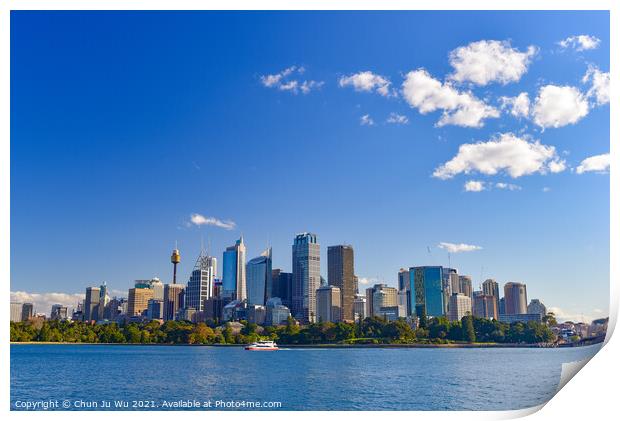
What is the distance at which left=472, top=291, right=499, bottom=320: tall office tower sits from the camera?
46.1 m

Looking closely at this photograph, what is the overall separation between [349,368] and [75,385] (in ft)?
27.9

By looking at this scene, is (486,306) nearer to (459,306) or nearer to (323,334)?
(459,306)

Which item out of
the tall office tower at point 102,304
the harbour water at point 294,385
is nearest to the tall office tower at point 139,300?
the tall office tower at point 102,304

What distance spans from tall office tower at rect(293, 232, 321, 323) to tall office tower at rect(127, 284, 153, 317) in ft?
42.9

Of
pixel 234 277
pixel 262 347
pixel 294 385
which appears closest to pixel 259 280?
pixel 234 277

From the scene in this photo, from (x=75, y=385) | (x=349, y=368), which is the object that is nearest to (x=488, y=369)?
(x=349, y=368)

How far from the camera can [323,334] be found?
128 ft

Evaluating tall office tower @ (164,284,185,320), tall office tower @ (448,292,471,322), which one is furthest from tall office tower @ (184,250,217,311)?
tall office tower @ (448,292,471,322)

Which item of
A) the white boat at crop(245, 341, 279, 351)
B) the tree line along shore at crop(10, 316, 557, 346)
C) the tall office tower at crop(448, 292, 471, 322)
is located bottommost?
the white boat at crop(245, 341, 279, 351)

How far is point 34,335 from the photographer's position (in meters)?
37.5

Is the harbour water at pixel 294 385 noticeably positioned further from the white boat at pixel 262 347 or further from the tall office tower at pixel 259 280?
the tall office tower at pixel 259 280

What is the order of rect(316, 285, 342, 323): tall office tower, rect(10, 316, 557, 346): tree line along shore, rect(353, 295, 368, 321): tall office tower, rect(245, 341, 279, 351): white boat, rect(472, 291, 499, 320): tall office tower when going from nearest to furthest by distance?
rect(245, 341, 279, 351): white boat
rect(10, 316, 557, 346): tree line along shore
rect(472, 291, 499, 320): tall office tower
rect(316, 285, 342, 323): tall office tower
rect(353, 295, 368, 321): tall office tower

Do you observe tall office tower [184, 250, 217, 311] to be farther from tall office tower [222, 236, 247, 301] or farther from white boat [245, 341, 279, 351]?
white boat [245, 341, 279, 351]
